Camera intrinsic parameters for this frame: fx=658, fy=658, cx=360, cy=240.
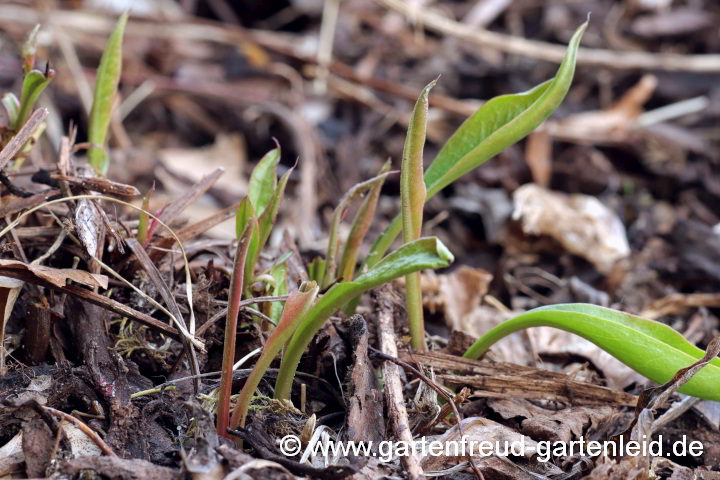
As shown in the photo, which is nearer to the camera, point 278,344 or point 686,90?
point 278,344

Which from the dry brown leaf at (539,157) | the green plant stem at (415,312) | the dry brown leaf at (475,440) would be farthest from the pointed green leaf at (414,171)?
the dry brown leaf at (539,157)

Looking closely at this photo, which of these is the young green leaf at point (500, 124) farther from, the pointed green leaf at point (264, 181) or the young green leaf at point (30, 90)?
the young green leaf at point (30, 90)

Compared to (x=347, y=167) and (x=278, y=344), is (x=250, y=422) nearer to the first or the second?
(x=278, y=344)

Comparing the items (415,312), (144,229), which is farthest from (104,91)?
(415,312)

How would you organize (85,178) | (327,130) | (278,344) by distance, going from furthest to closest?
(327,130), (85,178), (278,344)

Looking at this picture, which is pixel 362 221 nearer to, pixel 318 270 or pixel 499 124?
pixel 318 270

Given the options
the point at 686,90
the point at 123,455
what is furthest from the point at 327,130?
the point at 123,455
